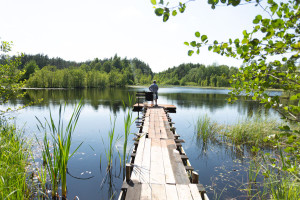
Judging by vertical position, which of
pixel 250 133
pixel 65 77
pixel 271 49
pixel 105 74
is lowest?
pixel 250 133

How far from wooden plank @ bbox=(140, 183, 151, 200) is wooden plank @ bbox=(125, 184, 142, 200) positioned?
0.07m

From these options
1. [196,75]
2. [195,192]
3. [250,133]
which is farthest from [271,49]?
[196,75]

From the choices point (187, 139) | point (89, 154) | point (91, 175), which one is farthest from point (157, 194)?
point (187, 139)

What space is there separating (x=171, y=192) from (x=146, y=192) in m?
Result: 0.47

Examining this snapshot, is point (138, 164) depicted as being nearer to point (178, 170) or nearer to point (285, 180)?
point (178, 170)

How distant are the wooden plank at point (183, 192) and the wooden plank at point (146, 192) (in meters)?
0.55

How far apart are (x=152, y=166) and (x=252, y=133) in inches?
261

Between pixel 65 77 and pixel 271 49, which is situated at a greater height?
pixel 65 77

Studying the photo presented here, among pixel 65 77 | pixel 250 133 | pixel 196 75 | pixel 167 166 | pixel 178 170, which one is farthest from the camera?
pixel 196 75

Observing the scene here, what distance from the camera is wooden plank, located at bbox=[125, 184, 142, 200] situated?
319cm

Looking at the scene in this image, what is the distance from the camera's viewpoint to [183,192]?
11.0 ft

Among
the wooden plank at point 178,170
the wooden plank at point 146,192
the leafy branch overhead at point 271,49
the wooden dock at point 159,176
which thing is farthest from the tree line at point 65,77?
the leafy branch overhead at point 271,49

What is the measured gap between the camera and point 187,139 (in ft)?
33.6

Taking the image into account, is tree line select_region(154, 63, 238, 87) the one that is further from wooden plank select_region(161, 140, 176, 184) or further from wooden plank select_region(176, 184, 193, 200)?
wooden plank select_region(176, 184, 193, 200)
